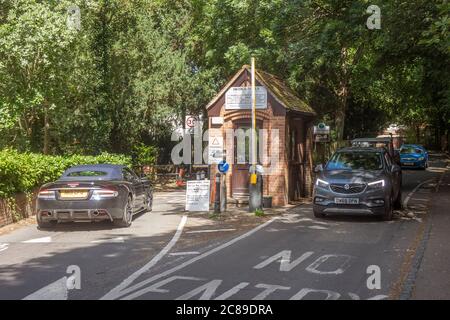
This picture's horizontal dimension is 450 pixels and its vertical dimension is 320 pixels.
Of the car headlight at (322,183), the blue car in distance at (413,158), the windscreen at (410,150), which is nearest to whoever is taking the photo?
the car headlight at (322,183)

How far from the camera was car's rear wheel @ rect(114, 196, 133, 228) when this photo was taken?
477 inches

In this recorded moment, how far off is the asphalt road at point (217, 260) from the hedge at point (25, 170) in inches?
56.3

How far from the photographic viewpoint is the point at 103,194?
1138cm

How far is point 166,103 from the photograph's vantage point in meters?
26.3

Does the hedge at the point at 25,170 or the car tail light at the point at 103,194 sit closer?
the car tail light at the point at 103,194

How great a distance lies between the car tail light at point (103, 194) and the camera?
1133 centimetres

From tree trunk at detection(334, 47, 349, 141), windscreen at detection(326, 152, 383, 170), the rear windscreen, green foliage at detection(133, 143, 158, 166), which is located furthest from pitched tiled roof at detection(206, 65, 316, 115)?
tree trunk at detection(334, 47, 349, 141)

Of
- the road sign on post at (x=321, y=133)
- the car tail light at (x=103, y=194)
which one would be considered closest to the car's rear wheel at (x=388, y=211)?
the car tail light at (x=103, y=194)

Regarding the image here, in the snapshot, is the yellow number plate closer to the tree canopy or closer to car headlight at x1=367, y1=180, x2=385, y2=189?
car headlight at x1=367, y1=180, x2=385, y2=189

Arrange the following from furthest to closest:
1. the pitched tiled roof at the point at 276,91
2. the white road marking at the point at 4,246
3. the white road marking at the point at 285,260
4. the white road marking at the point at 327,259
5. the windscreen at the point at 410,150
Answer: the windscreen at the point at 410,150 < the pitched tiled roof at the point at 276,91 < the white road marking at the point at 4,246 < the white road marking at the point at 285,260 < the white road marking at the point at 327,259

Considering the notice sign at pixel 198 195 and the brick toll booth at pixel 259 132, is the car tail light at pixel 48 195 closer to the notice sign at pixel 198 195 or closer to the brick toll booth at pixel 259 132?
the notice sign at pixel 198 195
